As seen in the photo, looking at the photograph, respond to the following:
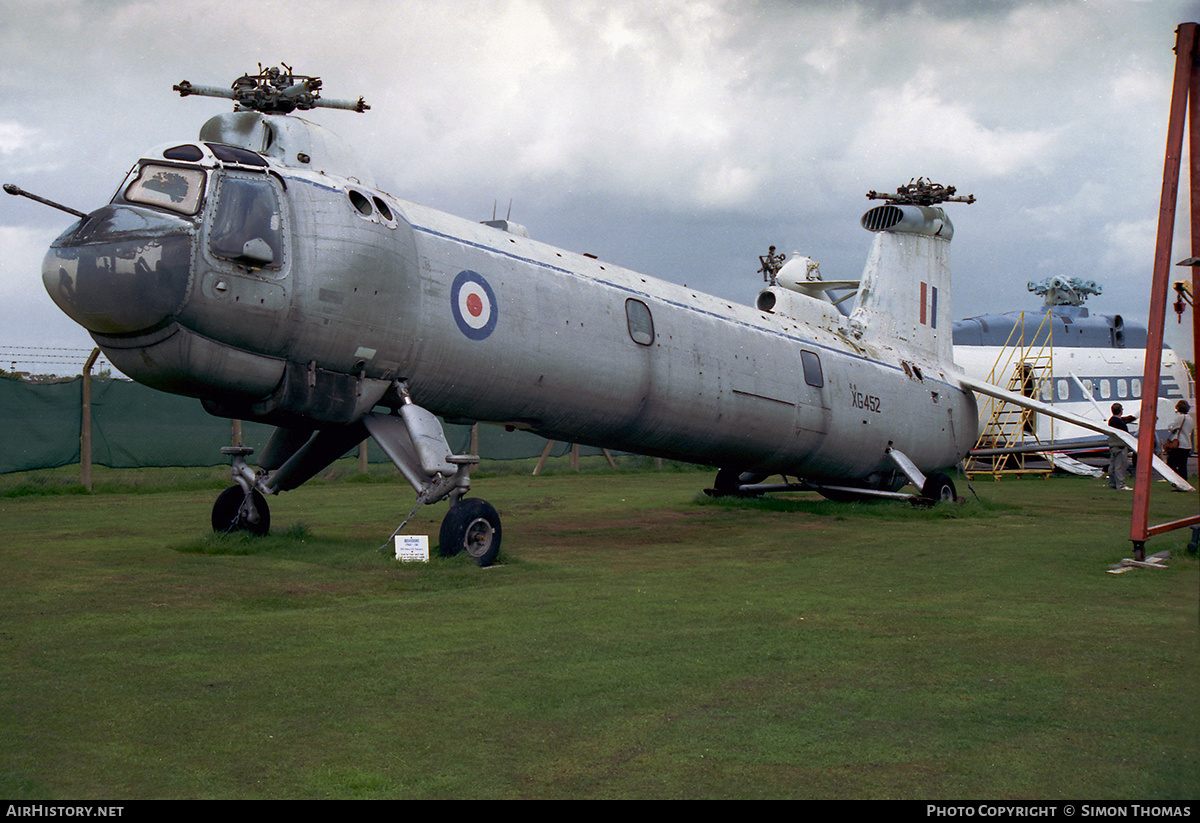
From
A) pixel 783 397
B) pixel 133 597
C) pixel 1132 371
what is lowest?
pixel 133 597

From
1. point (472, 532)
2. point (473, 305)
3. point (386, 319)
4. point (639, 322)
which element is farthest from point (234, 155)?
point (639, 322)

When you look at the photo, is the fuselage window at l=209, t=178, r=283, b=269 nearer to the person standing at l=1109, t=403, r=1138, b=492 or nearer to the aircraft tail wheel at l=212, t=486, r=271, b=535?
the aircraft tail wheel at l=212, t=486, r=271, b=535

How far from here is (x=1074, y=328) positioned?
36.6 m

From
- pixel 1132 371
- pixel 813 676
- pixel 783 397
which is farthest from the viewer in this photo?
pixel 1132 371

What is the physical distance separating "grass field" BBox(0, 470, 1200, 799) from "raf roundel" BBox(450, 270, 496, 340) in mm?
2406

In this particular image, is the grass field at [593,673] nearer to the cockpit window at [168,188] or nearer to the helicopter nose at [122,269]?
the helicopter nose at [122,269]

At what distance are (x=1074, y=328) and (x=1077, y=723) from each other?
36429 millimetres

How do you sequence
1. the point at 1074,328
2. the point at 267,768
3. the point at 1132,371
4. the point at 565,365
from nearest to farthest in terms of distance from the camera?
the point at 267,768 < the point at 565,365 < the point at 1132,371 < the point at 1074,328

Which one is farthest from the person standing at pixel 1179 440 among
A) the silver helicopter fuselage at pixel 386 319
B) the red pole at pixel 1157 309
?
the red pole at pixel 1157 309

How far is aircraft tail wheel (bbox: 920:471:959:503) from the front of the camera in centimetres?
1585

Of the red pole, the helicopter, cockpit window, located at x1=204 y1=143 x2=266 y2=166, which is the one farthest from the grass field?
cockpit window, located at x1=204 y1=143 x2=266 y2=166

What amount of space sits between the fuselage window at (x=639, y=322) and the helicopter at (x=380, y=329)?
0.03m
